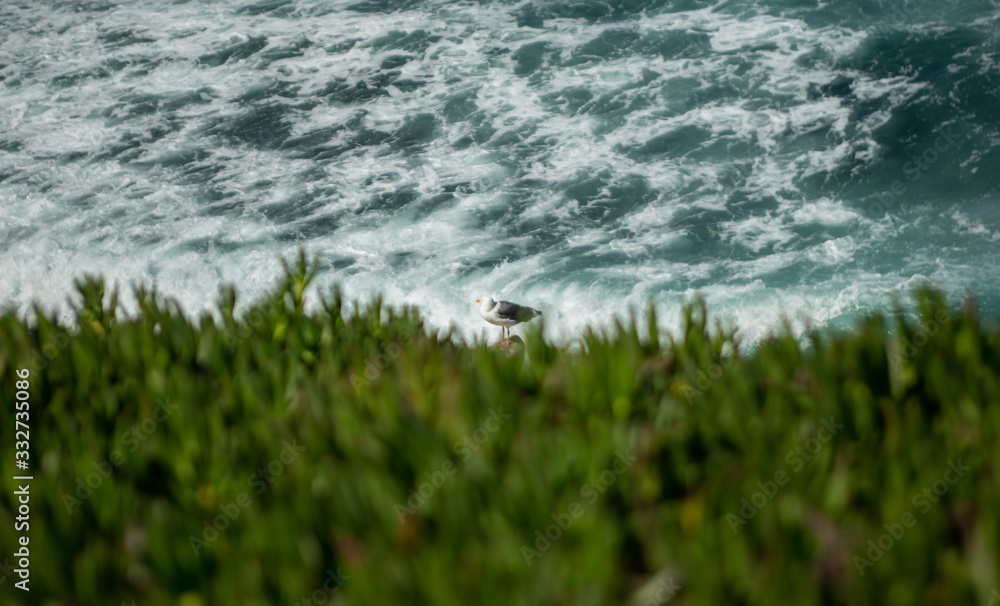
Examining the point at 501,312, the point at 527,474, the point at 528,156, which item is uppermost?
the point at 527,474

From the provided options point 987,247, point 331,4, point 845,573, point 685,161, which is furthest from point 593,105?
point 845,573

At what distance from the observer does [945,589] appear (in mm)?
1687

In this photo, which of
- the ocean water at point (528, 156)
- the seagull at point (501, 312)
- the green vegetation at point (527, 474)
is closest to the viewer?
the green vegetation at point (527, 474)

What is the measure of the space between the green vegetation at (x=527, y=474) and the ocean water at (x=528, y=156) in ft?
20.7

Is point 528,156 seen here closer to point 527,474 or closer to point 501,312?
point 501,312

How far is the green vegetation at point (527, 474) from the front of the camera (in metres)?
1.86

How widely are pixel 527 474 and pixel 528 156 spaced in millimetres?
10714

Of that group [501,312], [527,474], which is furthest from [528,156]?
[527,474]

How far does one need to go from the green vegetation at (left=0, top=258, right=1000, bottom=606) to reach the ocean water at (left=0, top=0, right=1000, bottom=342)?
20.7ft

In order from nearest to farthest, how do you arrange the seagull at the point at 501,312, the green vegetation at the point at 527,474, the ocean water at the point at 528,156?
the green vegetation at the point at 527,474 < the seagull at the point at 501,312 < the ocean water at the point at 528,156

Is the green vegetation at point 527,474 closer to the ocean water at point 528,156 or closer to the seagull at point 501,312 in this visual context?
the seagull at point 501,312

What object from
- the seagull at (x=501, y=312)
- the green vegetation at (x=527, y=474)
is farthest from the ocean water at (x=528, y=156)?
the green vegetation at (x=527, y=474)

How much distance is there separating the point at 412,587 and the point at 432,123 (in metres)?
12.2

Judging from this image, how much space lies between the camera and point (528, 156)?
41.3 ft
